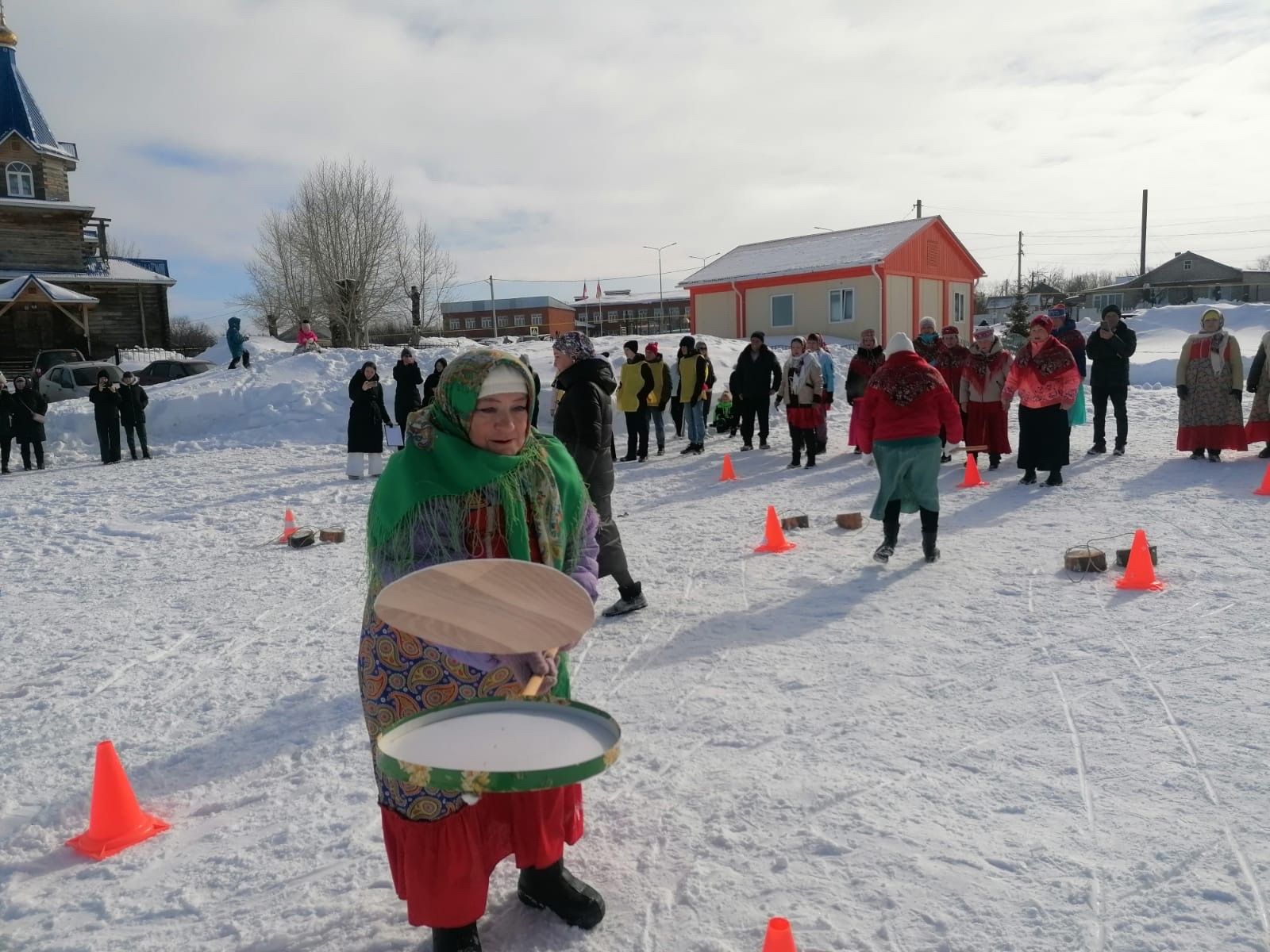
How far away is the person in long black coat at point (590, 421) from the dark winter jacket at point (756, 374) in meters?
7.67

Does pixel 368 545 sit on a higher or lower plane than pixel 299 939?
higher

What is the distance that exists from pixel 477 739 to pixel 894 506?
544 cm

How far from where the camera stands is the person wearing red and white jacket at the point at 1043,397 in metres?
9.36

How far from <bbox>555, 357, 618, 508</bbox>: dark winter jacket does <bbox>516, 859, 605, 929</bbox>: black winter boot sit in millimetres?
3251

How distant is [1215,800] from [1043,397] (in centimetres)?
707

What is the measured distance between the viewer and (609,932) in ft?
8.79

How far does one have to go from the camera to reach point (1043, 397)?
9539mm

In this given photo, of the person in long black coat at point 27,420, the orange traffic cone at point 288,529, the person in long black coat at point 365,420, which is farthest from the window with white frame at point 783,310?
the orange traffic cone at point 288,529

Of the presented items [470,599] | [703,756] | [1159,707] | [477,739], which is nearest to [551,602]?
[470,599]

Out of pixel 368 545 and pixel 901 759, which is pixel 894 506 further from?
pixel 368 545

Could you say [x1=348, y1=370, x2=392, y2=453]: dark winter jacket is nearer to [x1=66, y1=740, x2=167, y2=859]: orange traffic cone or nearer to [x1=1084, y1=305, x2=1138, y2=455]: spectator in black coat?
[x1=66, y1=740, x2=167, y2=859]: orange traffic cone

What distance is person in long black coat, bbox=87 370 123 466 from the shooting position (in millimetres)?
15344

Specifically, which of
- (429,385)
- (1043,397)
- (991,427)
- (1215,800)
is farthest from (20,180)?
(1215,800)

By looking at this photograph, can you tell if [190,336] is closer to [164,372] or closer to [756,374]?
[164,372]
